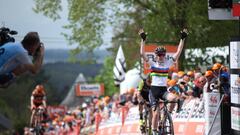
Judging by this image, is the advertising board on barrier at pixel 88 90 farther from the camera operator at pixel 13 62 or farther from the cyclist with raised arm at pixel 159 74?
the camera operator at pixel 13 62

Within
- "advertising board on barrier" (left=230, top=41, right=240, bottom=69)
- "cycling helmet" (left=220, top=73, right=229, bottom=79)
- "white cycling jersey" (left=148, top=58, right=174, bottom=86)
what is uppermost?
"advertising board on barrier" (left=230, top=41, right=240, bottom=69)

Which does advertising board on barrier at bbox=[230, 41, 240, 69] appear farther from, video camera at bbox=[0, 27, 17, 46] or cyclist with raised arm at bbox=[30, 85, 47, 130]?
cyclist with raised arm at bbox=[30, 85, 47, 130]

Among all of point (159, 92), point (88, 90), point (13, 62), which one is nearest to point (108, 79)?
point (88, 90)

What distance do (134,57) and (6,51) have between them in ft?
114

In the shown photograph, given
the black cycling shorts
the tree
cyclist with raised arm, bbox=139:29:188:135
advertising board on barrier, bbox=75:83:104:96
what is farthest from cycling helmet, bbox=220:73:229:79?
advertising board on barrier, bbox=75:83:104:96

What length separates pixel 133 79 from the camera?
42812mm

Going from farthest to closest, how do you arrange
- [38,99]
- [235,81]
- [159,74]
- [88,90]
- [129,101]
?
[88,90] → [129,101] → [38,99] → [159,74] → [235,81]

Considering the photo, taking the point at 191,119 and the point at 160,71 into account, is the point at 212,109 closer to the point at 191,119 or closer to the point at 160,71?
the point at 160,71

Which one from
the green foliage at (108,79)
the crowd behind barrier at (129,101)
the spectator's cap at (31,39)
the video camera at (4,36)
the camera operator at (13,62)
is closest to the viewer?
the camera operator at (13,62)

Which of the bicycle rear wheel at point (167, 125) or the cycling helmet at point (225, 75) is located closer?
the bicycle rear wheel at point (167, 125)

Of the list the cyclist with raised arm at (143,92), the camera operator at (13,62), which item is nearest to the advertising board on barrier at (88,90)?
the cyclist with raised arm at (143,92)

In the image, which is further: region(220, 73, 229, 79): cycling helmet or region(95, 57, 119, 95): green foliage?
region(95, 57, 119, 95): green foliage

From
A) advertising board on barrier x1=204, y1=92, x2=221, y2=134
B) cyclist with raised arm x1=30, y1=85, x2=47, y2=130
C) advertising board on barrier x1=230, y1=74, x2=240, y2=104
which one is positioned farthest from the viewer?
cyclist with raised arm x1=30, y1=85, x2=47, y2=130

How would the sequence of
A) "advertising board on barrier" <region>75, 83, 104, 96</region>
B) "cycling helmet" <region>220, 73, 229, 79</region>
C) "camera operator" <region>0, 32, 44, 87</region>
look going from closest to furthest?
1. "camera operator" <region>0, 32, 44, 87</region>
2. "cycling helmet" <region>220, 73, 229, 79</region>
3. "advertising board on barrier" <region>75, 83, 104, 96</region>
